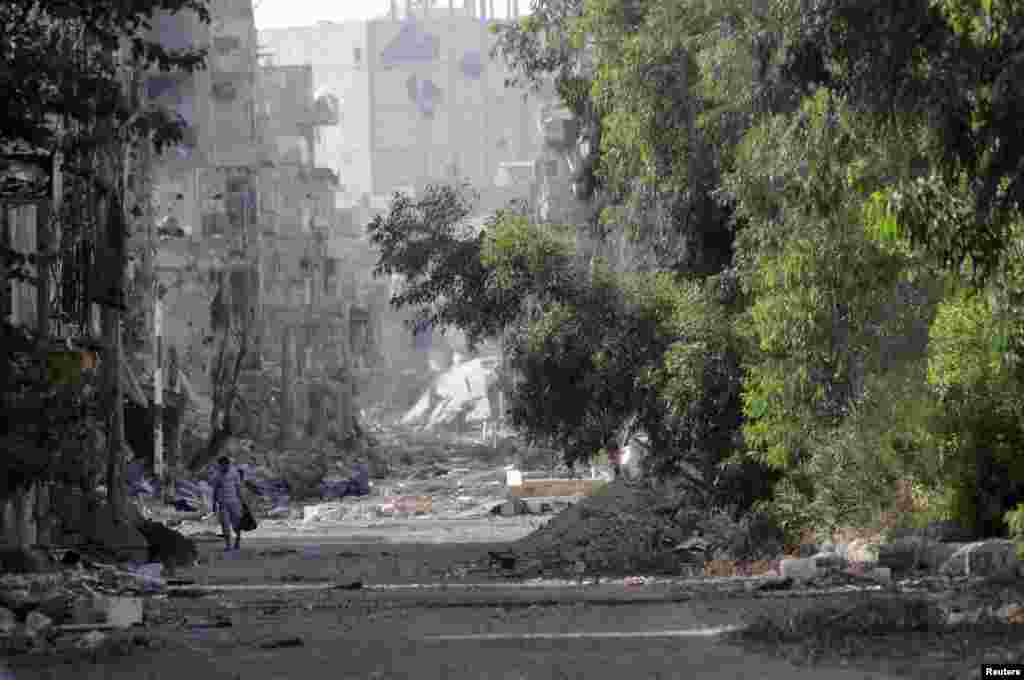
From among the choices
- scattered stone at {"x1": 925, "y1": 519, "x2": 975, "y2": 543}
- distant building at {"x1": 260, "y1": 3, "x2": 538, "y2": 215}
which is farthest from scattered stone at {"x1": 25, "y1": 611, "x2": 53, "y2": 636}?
distant building at {"x1": 260, "y1": 3, "x2": 538, "y2": 215}

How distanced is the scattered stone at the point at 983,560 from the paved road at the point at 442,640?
2.29m

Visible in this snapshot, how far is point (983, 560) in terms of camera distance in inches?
722

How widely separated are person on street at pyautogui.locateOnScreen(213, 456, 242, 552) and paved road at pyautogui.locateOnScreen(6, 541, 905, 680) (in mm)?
10942

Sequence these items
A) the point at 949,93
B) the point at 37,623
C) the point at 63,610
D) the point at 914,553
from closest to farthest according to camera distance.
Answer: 1. the point at 949,93
2. the point at 37,623
3. the point at 63,610
4. the point at 914,553

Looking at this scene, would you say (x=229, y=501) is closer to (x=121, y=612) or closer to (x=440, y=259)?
(x=440, y=259)

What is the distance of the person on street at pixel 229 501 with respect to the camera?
31875 mm

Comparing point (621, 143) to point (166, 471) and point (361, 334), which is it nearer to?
point (166, 471)

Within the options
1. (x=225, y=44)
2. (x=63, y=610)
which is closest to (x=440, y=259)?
(x=63, y=610)

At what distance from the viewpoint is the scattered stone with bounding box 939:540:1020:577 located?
17830 millimetres

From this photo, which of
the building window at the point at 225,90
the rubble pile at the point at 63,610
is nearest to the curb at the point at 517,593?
the rubble pile at the point at 63,610

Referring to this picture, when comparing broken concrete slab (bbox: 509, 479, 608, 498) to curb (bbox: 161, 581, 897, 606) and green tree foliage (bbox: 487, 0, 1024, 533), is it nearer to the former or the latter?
green tree foliage (bbox: 487, 0, 1024, 533)

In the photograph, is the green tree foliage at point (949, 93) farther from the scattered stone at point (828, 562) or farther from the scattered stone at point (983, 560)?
the scattered stone at point (828, 562)

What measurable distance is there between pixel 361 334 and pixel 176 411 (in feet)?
237

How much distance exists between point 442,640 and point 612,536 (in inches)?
559
